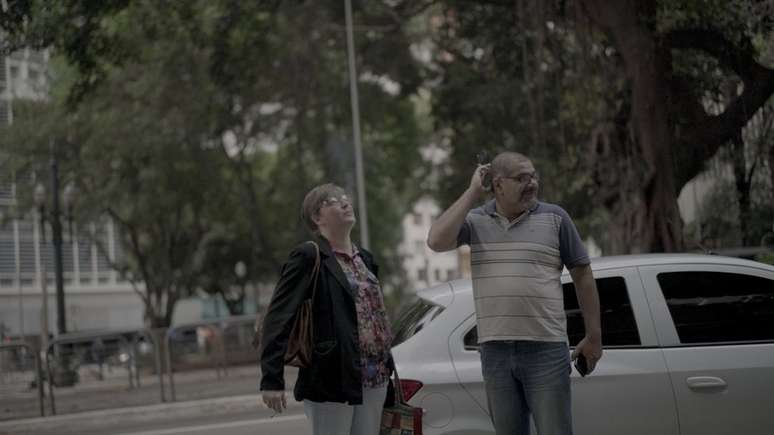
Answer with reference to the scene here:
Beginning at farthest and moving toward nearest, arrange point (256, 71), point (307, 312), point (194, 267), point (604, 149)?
point (194, 267)
point (256, 71)
point (604, 149)
point (307, 312)

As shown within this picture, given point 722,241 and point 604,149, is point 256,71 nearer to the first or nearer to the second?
point 604,149

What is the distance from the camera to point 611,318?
5.05m

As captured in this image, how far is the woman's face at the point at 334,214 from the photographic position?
4207 mm

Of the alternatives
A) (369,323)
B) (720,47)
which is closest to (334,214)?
(369,323)

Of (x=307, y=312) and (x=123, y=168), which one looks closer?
(x=307, y=312)

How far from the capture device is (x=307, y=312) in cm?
403

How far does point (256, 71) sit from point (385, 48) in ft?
11.4

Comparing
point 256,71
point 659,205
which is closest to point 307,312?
point 659,205

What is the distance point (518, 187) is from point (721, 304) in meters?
1.67

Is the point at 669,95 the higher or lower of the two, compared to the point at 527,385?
higher

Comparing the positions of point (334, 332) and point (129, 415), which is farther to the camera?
point (129, 415)

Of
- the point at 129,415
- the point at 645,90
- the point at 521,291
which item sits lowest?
the point at 129,415

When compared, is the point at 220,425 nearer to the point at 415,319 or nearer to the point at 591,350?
the point at 415,319

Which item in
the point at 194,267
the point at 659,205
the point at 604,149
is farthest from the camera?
the point at 194,267
